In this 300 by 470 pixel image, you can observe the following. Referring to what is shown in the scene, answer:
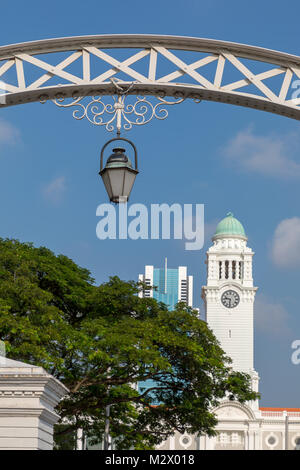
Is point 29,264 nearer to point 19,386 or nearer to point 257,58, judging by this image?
point 19,386

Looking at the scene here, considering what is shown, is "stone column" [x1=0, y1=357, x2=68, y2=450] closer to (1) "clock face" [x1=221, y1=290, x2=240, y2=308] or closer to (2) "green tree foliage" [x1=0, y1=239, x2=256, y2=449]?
(2) "green tree foliage" [x1=0, y1=239, x2=256, y2=449]

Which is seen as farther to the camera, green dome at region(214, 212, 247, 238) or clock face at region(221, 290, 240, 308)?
green dome at region(214, 212, 247, 238)

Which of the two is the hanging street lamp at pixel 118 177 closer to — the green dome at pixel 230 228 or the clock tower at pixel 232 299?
the clock tower at pixel 232 299

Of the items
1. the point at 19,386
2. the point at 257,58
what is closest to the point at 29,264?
the point at 19,386

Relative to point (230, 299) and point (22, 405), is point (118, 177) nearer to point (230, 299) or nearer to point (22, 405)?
point (22, 405)

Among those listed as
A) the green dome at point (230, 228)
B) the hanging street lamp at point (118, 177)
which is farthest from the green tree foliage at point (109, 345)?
the green dome at point (230, 228)

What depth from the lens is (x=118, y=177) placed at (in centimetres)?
946

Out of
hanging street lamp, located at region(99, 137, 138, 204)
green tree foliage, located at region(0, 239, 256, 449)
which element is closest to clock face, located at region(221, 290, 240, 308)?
green tree foliage, located at region(0, 239, 256, 449)

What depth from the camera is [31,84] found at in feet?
32.8

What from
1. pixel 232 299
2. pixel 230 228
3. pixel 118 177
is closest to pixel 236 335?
pixel 232 299

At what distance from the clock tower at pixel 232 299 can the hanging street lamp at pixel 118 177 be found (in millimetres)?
110734

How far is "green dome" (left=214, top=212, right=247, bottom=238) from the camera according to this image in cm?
13150
